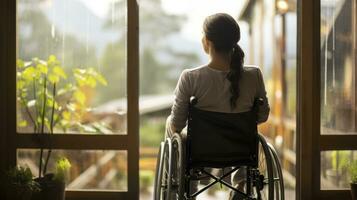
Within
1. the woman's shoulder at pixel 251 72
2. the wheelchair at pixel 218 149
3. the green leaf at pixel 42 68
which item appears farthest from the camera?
the green leaf at pixel 42 68

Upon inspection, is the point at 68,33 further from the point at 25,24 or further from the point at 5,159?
the point at 5,159

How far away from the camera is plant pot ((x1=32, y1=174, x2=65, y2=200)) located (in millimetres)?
2875

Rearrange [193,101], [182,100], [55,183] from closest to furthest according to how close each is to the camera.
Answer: [193,101] < [182,100] < [55,183]

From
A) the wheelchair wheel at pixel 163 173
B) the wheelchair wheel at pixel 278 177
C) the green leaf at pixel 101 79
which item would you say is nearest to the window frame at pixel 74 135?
the green leaf at pixel 101 79

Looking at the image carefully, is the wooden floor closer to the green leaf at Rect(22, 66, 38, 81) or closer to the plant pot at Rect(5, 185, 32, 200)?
the plant pot at Rect(5, 185, 32, 200)

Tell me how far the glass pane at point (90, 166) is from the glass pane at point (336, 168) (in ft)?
4.42

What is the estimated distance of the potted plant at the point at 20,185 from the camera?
281cm

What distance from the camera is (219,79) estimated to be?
7.45ft

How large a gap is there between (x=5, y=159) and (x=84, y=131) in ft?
1.86

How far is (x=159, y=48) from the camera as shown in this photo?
10023 millimetres

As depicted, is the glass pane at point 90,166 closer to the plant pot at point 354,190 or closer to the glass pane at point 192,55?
the glass pane at point 192,55

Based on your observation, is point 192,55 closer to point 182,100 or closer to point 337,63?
point 337,63

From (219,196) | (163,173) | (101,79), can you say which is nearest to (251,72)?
(163,173)

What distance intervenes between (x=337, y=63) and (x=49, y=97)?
1.95 m
